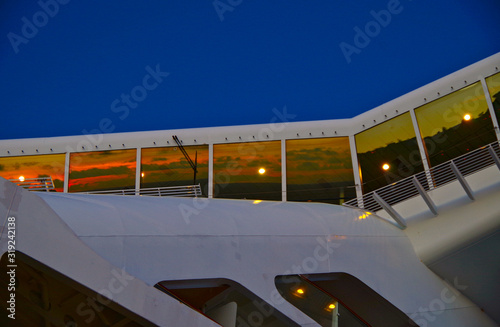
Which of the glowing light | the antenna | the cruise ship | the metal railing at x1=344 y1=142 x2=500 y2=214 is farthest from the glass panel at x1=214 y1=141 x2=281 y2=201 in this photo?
the glowing light

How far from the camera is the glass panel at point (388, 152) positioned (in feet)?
61.3

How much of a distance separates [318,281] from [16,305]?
698 centimetres

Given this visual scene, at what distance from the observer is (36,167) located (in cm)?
2119

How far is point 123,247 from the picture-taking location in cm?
954

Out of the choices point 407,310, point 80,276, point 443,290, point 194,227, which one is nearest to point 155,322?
point 80,276

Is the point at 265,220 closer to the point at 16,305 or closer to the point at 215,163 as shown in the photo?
the point at 16,305

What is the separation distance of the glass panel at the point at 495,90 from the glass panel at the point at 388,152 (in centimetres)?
291

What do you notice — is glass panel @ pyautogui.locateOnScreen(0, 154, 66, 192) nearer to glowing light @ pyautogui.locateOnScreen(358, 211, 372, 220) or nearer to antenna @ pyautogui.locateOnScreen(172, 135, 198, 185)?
antenna @ pyautogui.locateOnScreen(172, 135, 198, 185)

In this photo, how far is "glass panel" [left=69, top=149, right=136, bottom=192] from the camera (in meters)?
20.6

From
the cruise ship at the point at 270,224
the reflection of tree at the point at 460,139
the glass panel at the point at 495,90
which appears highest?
the glass panel at the point at 495,90

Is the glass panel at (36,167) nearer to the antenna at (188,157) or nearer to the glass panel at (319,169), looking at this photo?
the antenna at (188,157)

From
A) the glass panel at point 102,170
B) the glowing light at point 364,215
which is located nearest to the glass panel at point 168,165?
the glass panel at point 102,170

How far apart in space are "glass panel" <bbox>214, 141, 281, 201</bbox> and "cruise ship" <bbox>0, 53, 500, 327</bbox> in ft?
0.19

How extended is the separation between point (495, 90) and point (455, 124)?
1.76 m
